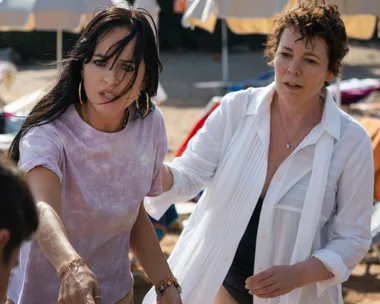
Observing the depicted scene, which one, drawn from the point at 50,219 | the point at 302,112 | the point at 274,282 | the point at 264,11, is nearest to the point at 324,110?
the point at 302,112

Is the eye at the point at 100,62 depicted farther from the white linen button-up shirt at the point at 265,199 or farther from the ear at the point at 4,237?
the ear at the point at 4,237

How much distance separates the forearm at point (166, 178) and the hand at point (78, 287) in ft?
3.23

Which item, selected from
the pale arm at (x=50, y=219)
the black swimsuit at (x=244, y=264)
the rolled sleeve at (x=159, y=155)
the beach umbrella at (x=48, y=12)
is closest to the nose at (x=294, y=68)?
the black swimsuit at (x=244, y=264)

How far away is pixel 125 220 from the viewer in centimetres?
236

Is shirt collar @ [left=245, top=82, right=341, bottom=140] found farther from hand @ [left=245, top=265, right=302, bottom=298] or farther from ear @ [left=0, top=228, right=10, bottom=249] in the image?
ear @ [left=0, top=228, right=10, bottom=249]

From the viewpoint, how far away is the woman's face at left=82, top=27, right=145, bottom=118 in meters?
2.28

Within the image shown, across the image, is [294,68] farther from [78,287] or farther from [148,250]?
[78,287]

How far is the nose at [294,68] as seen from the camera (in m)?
2.86

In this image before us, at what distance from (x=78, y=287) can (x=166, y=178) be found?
1061mm

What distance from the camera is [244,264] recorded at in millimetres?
3008

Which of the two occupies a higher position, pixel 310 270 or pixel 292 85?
pixel 292 85

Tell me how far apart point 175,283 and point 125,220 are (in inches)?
11.5

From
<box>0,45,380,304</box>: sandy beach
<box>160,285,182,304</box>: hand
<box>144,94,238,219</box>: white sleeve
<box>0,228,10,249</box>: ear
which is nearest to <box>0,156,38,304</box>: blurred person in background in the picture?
<box>0,228,10,249</box>: ear

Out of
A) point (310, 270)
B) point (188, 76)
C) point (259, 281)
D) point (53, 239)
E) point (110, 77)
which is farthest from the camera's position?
point (188, 76)
